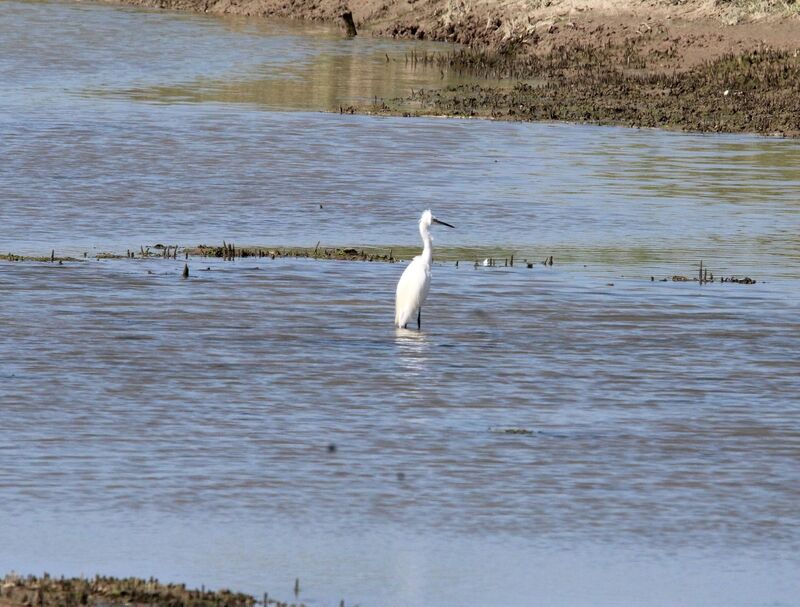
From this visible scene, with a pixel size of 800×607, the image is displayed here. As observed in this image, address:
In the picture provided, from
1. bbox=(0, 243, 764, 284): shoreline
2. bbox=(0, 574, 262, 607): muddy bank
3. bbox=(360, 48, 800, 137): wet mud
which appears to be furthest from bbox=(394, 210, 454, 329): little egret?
bbox=(360, 48, 800, 137): wet mud

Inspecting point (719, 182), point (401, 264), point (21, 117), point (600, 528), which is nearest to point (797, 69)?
point (719, 182)

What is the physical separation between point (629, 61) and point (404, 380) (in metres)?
27.3

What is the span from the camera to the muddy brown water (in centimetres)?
812

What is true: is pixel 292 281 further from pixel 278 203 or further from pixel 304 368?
pixel 278 203

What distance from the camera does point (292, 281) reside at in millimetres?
15898

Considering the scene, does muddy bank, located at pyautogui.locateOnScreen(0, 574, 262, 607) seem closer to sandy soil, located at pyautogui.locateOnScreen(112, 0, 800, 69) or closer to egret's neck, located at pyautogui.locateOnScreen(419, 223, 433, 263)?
egret's neck, located at pyautogui.locateOnScreen(419, 223, 433, 263)

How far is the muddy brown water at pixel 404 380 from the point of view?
8.12 metres

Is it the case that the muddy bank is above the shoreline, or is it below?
below

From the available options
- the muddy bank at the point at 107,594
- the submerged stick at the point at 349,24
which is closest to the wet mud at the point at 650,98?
the submerged stick at the point at 349,24

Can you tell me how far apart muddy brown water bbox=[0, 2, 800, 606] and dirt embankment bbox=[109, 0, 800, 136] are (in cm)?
515

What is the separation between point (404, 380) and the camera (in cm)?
1211

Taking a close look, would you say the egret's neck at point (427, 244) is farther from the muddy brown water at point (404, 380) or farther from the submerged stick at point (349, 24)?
the submerged stick at point (349, 24)

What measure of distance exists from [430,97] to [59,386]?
2394 cm

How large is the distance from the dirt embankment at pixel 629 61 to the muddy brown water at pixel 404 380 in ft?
16.9
